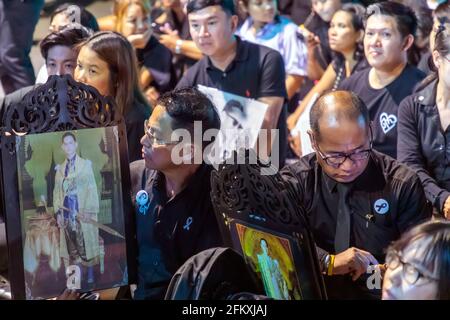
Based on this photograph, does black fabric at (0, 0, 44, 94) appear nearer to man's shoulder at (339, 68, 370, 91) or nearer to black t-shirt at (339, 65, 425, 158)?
man's shoulder at (339, 68, 370, 91)

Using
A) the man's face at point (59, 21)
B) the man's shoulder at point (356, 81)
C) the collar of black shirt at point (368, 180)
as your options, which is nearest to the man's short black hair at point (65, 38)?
the man's face at point (59, 21)

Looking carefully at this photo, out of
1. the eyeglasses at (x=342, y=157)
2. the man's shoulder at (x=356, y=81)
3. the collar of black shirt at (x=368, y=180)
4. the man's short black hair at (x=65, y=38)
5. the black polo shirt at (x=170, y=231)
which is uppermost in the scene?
the man's short black hair at (x=65, y=38)

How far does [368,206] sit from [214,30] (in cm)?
201

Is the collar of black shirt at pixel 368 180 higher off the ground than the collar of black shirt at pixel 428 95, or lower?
lower

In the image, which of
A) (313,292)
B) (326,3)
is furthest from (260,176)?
(326,3)

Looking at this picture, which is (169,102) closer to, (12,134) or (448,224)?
(12,134)

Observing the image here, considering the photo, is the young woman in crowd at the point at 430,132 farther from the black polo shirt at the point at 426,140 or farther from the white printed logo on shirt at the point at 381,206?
the white printed logo on shirt at the point at 381,206

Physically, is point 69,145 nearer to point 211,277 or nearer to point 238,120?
point 211,277

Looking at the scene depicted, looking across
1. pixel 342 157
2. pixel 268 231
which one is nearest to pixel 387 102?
pixel 342 157

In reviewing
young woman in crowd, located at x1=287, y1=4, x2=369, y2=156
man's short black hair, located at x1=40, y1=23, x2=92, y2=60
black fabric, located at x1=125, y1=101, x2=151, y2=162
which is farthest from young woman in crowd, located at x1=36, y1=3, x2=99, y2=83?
young woman in crowd, located at x1=287, y1=4, x2=369, y2=156

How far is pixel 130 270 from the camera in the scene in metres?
2.89

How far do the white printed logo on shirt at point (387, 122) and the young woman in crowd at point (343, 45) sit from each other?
99 centimetres

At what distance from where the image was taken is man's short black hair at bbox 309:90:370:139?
305cm

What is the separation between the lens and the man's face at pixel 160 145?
3.13 metres
